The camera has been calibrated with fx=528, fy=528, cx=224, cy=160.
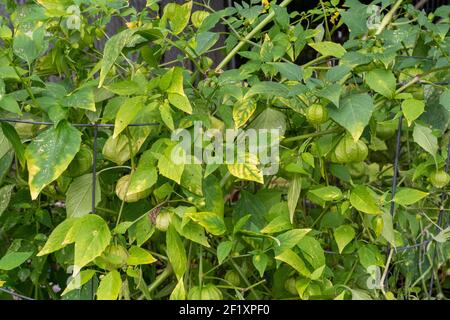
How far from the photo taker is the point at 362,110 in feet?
2.40

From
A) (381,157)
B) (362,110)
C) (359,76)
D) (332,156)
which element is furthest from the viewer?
(381,157)

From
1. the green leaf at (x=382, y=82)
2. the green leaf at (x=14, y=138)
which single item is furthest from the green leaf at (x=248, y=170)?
the green leaf at (x=14, y=138)

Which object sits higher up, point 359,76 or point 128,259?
point 359,76

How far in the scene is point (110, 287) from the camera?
75 cm

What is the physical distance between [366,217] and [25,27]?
67cm

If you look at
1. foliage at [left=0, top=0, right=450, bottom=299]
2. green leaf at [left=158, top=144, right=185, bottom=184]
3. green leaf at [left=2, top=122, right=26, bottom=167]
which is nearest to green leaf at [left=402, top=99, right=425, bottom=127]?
foliage at [left=0, top=0, right=450, bottom=299]

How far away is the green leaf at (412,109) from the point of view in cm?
76

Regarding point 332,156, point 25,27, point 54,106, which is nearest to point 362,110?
point 332,156

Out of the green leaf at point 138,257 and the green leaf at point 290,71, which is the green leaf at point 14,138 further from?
the green leaf at point 290,71

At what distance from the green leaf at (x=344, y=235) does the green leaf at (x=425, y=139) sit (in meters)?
0.17

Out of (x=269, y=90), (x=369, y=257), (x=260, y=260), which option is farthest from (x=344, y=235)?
(x=269, y=90)

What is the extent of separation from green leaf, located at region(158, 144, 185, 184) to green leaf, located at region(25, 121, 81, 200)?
12cm

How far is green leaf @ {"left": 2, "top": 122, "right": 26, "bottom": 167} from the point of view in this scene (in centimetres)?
76
